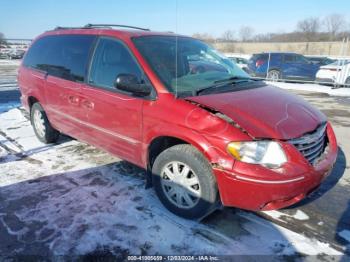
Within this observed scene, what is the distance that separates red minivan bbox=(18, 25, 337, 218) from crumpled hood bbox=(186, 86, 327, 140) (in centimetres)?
1

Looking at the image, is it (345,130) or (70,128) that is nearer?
(70,128)

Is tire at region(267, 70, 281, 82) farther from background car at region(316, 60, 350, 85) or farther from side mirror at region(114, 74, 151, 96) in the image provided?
side mirror at region(114, 74, 151, 96)

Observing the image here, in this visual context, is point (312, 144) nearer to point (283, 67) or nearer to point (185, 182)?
point (185, 182)

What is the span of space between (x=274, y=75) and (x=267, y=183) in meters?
14.3

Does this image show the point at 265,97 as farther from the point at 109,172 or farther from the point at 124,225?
the point at 109,172

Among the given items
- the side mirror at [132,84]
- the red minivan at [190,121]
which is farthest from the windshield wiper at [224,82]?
the side mirror at [132,84]

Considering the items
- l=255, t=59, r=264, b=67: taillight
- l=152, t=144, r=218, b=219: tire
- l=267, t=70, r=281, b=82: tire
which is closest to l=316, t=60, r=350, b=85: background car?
l=267, t=70, r=281, b=82: tire

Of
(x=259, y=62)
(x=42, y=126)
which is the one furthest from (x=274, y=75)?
(x=42, y=126)

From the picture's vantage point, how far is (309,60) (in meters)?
15.0

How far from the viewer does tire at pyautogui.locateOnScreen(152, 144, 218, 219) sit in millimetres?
2762

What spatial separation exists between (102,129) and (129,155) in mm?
523

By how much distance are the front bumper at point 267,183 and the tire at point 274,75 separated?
45.0ft

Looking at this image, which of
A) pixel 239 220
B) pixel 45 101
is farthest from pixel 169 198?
pixel 45 101

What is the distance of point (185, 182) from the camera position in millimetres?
2957
